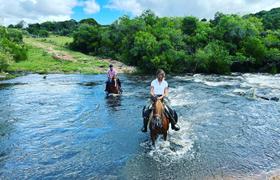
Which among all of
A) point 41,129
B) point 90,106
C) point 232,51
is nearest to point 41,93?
point 90,106

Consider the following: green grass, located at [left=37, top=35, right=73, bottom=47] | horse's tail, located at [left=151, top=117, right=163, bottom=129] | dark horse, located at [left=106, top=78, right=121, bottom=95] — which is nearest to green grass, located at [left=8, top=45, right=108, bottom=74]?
dark horse, located at [left=106, top=78, right=121, bottom=95]

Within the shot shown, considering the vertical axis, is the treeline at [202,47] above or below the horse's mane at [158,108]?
above

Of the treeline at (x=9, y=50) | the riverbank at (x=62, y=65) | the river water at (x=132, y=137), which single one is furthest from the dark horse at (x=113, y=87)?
the treeline at (x=9, y=50)

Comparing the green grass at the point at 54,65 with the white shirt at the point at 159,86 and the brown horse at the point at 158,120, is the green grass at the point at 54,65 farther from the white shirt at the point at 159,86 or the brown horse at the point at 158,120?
the brown horse at the point at 158,120

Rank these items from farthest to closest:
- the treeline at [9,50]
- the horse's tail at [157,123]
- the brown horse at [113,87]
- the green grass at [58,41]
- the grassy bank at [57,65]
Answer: the green grass at [58,41]
the grassy bank at [57,65]
the treeline at [9,50]
the brown horse at [113,87]
the horse's tail at [157,123]

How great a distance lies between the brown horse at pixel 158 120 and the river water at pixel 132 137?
Result: 833 mm

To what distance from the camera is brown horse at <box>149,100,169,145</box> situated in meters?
14.5

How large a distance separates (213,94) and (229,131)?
38.5ft

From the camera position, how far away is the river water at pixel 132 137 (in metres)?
13.4

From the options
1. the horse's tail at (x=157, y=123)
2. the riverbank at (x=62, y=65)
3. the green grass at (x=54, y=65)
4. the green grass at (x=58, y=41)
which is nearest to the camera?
the horse's tail at (x=157, y=123)

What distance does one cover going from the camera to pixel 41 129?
761 inches

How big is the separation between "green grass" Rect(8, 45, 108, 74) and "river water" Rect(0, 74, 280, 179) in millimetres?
20736

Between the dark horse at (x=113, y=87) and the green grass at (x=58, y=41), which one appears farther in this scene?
the green grass at (x=58, y=41)

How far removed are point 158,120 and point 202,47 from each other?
130 feet
